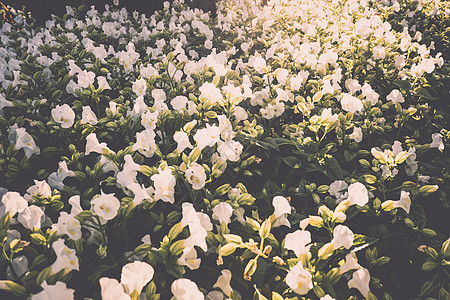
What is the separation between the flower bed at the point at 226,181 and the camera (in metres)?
1.19

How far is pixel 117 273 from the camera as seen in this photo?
50.3 inches

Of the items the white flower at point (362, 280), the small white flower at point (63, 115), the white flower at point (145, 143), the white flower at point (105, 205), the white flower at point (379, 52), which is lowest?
the white flower at point (362, 280)

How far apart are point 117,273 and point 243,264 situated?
1.66 ft

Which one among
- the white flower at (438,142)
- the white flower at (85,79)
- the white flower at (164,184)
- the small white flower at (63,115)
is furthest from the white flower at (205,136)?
the white flower at (438,142)

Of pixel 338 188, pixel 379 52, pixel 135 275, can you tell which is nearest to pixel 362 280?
pixel 338 188

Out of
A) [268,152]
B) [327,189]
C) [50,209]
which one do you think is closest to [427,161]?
[327,189]

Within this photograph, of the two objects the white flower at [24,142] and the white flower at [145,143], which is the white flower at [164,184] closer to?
the white flower at [145,143]

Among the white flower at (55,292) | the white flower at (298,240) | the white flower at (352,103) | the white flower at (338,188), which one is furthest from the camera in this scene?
the white flower at (352,103)

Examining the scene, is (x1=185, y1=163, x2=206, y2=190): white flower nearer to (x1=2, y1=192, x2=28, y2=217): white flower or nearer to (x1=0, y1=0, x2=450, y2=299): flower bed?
(x1=0, y1=0, x2=450, y2=299): flower bed

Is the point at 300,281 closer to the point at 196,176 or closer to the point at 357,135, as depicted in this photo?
the point at 196,176

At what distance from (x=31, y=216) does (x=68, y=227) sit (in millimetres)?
154

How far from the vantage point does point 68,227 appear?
1209 millimetres

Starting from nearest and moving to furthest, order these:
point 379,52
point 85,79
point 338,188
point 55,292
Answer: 1. point 55,292
2. point 338,188
3. point 85,79
4. point 379,52

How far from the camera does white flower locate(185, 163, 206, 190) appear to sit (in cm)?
145
